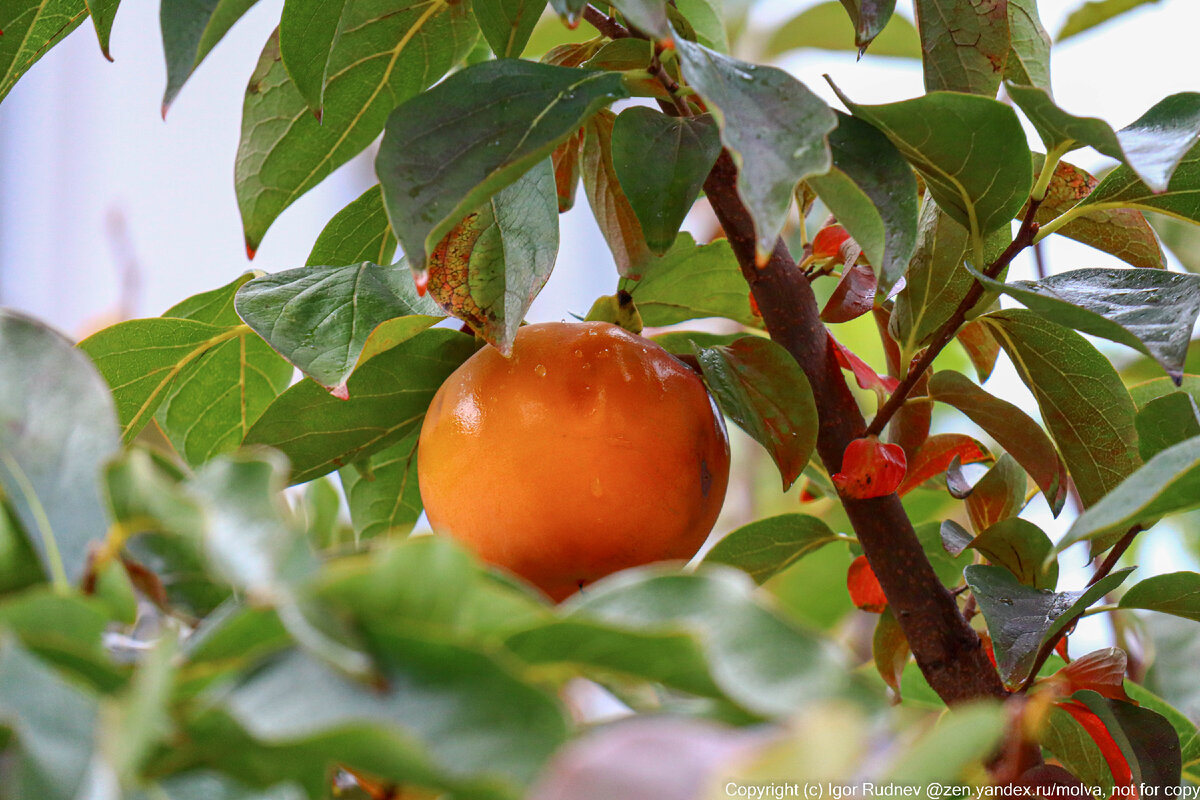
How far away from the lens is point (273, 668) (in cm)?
18

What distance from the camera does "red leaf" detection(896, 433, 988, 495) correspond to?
0.46m

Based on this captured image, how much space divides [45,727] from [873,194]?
0.26 meters

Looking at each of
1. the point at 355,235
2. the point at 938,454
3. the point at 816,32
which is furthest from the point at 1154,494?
the point at 816,32

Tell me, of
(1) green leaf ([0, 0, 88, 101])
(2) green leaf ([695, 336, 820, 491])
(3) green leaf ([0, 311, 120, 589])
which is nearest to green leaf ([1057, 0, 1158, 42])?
(2) green leaf ([695, 336, 820, 491])

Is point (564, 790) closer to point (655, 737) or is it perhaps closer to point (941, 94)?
point (655, 737)

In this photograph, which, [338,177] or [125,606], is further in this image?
[338,177]

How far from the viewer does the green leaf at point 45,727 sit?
16 cm

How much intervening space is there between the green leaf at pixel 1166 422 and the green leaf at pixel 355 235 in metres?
0.29

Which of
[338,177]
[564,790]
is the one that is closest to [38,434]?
[564,790]

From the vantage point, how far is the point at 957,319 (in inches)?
15.1

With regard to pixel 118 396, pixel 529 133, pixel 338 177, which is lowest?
pixel 338 177

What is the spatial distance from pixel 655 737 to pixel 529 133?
0.21 m

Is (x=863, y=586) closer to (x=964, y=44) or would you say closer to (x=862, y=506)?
(x=862, y=506)

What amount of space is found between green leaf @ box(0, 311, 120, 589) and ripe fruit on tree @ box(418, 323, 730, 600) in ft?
0.47
